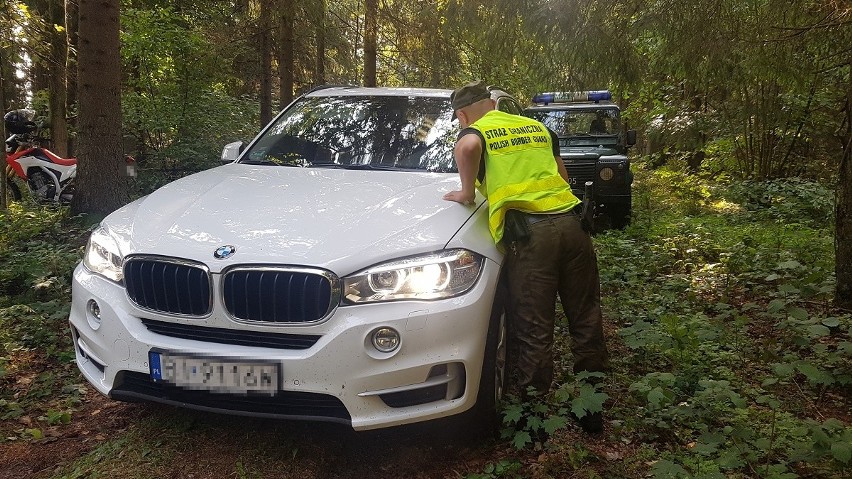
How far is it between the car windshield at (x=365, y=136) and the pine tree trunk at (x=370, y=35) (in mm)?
6632

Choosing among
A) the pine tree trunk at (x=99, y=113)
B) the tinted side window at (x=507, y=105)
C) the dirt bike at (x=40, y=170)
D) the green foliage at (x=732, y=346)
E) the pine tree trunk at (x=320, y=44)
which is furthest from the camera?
the dirt bike at (x=40, y=170)

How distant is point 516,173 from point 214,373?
1698mm

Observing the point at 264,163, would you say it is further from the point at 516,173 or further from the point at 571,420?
the point at 571,420

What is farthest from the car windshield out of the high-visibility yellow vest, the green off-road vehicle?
the green off-road vehicle

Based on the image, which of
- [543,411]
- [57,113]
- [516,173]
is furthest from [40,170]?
[543,411]

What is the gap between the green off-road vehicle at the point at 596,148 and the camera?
9547 mm

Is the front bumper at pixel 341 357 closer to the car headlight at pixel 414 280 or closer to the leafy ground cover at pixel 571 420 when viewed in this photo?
the car headlight at pixel 414 280

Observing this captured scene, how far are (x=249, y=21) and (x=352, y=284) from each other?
34.0 ft

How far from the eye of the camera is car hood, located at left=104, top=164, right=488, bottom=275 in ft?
9.69

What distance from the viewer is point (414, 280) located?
115 inches

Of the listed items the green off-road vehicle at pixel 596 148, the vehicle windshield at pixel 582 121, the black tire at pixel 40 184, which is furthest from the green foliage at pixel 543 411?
the black tire at pixel 40 184

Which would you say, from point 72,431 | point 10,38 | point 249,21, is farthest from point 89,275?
point 249,21

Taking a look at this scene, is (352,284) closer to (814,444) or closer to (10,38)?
(814,444)

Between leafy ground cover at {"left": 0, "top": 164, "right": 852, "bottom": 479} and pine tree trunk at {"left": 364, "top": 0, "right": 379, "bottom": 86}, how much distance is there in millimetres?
6852
